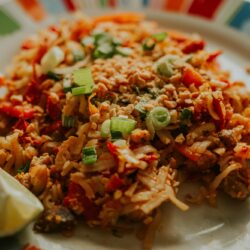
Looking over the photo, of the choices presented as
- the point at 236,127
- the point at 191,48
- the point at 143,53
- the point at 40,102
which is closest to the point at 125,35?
the point at 143,53

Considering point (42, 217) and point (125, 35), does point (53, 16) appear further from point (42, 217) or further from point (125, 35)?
point (42, 217)

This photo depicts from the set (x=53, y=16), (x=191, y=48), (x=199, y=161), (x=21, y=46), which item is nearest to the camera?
(x=199, y=161)

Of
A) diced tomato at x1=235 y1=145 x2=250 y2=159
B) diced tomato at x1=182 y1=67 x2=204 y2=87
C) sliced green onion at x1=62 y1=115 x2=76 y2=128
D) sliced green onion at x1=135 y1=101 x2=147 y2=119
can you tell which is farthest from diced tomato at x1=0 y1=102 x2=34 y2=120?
diced tomato at x1=235 y1=145 x2=250 y2=159

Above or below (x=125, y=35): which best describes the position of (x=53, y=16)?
below

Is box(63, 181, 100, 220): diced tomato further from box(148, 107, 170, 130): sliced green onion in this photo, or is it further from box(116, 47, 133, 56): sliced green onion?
box(116, 47, 133, 56): sliced green onion

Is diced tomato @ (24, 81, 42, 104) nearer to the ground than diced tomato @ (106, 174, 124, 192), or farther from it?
nearer to the ground

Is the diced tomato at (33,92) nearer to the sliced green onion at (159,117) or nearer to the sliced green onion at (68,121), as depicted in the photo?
the sliced green onion at (68,121)
